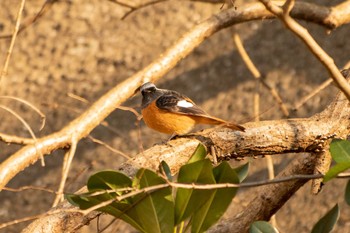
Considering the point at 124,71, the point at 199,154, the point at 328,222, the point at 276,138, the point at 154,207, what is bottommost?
the point at 328,222

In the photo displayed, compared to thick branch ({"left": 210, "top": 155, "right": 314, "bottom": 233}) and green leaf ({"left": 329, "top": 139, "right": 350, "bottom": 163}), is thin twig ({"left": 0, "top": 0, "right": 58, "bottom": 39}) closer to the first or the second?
thick branch ({"left": 210, "top": 155, "right": 314, "bottom": 233})

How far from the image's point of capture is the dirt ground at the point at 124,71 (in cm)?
555

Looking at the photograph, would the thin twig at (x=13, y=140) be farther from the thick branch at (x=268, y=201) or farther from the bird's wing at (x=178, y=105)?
the thick branch at (x=268, y=201)

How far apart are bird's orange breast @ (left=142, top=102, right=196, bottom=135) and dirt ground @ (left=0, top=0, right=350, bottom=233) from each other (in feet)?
6.24

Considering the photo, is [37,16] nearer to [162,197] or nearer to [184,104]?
[184,104]

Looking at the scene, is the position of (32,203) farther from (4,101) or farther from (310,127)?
(310,127)

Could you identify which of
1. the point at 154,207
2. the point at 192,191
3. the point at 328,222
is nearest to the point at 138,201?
the point at 154,207

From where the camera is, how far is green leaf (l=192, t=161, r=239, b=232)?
2.09m

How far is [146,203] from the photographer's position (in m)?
2.05

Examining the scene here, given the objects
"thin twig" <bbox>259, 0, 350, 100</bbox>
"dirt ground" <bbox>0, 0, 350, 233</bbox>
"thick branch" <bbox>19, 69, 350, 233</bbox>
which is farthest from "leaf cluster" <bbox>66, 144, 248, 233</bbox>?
"dirt ground" <bbox>0, 0, 350, 233</bbox>

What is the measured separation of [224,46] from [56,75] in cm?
136

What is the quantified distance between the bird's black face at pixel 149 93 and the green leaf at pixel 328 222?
1.58 metres

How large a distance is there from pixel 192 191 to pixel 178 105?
1.31 m

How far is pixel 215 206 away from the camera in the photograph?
2.13 metres
